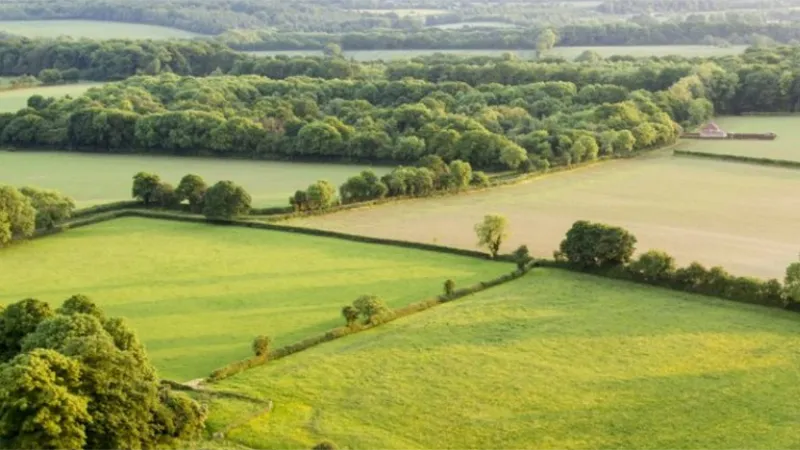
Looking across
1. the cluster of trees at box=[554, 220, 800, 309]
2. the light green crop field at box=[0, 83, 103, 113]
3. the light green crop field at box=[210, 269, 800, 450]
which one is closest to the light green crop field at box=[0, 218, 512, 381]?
the light green crop field at box=[210, 269, 800, 450]

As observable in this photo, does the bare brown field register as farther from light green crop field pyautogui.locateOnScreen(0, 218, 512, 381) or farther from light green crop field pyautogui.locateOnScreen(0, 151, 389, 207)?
A: light green crop field pyautogui.locateOnScreen(0, 151, 389, 207)

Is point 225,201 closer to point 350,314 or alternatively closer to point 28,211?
point 28,211

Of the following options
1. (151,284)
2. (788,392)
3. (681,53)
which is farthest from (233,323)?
(681,53)

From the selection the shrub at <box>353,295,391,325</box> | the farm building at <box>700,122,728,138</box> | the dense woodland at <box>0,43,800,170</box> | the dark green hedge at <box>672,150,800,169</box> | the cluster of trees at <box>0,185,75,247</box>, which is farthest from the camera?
the farm building at <box>700,122,728,138</box>

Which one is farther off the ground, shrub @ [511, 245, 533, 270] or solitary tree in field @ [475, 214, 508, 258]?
solitary tree in field @ [475, 214, 508, 258]

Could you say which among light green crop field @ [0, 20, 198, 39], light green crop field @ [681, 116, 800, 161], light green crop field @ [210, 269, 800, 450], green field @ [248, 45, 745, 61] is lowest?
light green crop field @ [210, 269, 800, 450]

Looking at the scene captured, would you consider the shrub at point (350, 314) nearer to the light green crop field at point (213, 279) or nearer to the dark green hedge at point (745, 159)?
the light green crop field at point (213, 279)

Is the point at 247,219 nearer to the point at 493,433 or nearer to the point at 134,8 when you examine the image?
the point at 493,433

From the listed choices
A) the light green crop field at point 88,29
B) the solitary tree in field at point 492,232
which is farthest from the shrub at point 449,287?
the light green crop field at point 88,29
